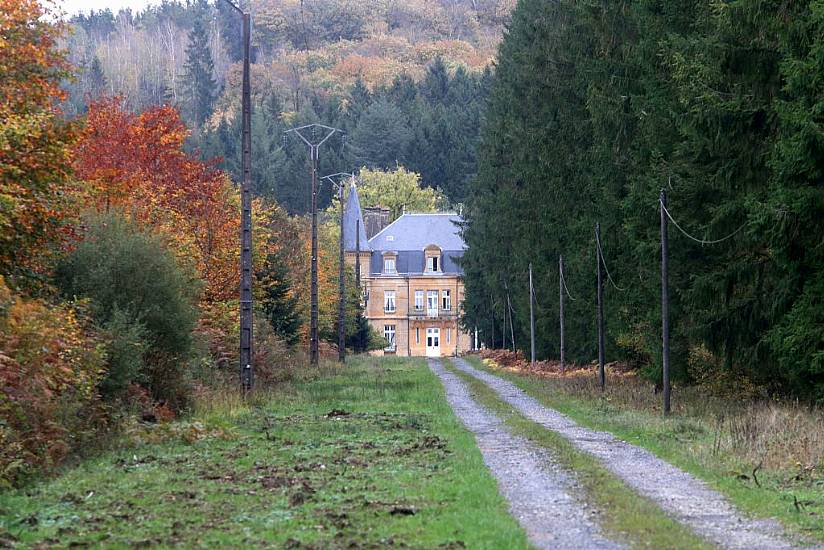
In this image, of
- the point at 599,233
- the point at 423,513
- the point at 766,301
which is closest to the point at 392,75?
the point at 599,233

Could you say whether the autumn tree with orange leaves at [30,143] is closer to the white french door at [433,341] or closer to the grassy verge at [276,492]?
the grassy verge at [276,492]

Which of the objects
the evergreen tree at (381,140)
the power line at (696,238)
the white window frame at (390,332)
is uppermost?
the evergreen tree at (381,140)

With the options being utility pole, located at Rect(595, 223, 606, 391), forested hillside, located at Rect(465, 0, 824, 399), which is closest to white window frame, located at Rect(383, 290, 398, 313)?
forested hillside, located at Rect(465, 0, 824, 399)

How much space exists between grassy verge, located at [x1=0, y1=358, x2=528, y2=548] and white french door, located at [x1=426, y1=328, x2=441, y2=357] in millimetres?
80732

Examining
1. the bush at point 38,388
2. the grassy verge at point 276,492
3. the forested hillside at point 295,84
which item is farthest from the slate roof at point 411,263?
the bush at point 38,388

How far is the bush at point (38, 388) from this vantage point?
1530 centimetres

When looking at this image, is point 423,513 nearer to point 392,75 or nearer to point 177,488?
point 177,488

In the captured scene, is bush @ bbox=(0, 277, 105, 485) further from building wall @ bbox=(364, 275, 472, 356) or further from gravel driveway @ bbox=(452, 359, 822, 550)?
building wall @ bbox=(364, 275, 472, 356)

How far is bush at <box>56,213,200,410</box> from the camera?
23.4 m

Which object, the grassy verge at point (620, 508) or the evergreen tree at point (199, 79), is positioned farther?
the evergreen tree at point (199, 79)

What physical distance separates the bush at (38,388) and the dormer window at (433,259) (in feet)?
274

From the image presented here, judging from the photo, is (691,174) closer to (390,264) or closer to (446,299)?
(390,264)

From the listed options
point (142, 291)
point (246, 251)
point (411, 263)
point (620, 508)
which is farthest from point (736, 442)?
point (411, 263)

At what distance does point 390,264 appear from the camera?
338 ft
